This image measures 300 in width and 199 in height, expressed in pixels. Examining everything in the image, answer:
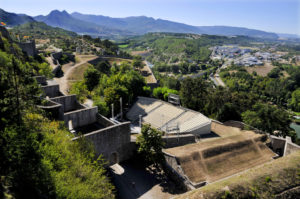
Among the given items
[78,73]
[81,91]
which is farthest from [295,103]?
[81,91]

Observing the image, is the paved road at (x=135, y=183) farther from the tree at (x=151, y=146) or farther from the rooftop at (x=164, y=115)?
the rooftop at (x=164, y=115)

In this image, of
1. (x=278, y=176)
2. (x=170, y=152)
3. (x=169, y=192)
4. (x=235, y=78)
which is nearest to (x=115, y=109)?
(x=170, y=152)

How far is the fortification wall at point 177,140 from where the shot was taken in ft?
76.6

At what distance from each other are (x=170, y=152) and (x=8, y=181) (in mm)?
14442

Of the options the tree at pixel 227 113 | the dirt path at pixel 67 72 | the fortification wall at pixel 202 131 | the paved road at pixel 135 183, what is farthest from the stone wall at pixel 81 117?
the tree at pixel 227 113

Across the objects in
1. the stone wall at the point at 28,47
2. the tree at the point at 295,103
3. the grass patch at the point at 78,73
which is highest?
the stone wall at the point at 28,47

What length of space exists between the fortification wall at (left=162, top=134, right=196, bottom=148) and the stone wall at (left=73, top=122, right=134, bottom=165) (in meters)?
4.51

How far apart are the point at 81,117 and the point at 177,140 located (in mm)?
11072

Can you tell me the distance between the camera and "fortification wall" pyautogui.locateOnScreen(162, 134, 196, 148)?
76.6ft

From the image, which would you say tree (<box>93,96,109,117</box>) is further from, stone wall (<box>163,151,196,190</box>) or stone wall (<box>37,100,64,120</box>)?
stone wall (<box>163,151,196,190</box>)

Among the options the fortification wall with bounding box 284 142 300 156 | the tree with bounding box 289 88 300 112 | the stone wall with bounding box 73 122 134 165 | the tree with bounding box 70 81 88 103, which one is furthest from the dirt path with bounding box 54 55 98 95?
the tree with bounding box 289 88 300 112

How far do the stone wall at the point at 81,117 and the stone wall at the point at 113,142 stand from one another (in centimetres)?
366

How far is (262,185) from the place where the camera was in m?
15.8

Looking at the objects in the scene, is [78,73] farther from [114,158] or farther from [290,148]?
[290,148]
